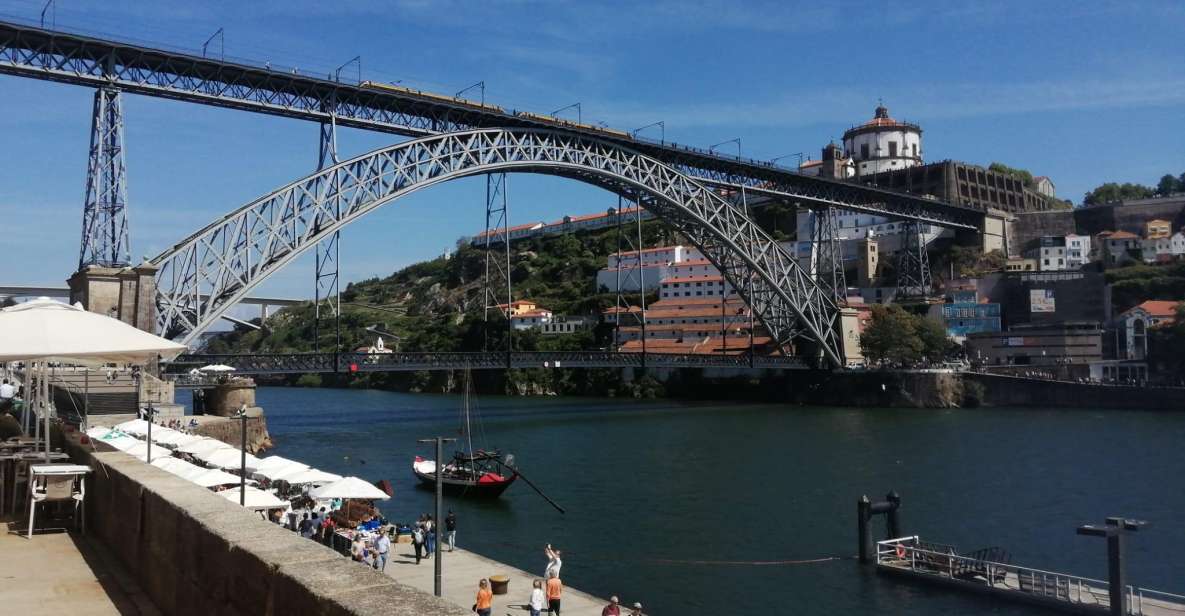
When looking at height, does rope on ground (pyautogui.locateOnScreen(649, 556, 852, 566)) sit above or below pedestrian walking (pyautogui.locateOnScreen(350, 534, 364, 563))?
below

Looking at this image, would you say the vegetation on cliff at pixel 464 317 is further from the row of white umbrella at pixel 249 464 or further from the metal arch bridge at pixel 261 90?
the row of white umbrella at pixel 249 464

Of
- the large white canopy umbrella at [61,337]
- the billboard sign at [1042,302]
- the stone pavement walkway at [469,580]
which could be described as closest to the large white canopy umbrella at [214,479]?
the stone pavement walkway at [469,580]

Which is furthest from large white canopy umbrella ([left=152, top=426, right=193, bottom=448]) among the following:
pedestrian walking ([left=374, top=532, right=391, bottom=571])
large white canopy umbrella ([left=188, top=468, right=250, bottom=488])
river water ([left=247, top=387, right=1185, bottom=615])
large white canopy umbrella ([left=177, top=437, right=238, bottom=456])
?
pedestrian walking ([left=374, top=532, right=391, bottom=571])

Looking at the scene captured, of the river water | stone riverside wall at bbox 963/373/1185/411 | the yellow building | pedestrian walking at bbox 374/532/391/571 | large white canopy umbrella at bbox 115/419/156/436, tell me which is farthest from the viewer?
the yellow building

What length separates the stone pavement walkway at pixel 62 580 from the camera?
6566mm

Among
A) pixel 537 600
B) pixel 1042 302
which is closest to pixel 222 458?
pixel 537 600

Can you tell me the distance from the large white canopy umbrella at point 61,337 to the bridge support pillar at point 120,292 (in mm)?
22059

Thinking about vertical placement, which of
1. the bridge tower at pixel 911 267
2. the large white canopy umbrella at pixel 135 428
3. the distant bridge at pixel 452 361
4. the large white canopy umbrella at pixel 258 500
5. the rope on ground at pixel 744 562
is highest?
the bridge tower at pixel 911 267

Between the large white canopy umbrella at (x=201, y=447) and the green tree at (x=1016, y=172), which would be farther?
the green tree at (x=1016, y=172)

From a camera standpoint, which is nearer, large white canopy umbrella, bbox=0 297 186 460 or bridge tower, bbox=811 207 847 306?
large white canopy umbrella, bbox=0 297 186 460

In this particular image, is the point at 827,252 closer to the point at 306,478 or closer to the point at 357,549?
the point at 306,478

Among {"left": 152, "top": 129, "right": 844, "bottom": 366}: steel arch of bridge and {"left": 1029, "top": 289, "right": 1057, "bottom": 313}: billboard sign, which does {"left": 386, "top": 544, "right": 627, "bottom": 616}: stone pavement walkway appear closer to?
{"left": 152, "top": 129, "right": 844, "bottom": 366}: steel arch of bridge

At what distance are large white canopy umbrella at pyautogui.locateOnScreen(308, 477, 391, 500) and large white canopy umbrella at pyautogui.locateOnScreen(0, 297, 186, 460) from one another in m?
10.5

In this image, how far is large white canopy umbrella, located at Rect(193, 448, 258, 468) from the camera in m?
21.4
